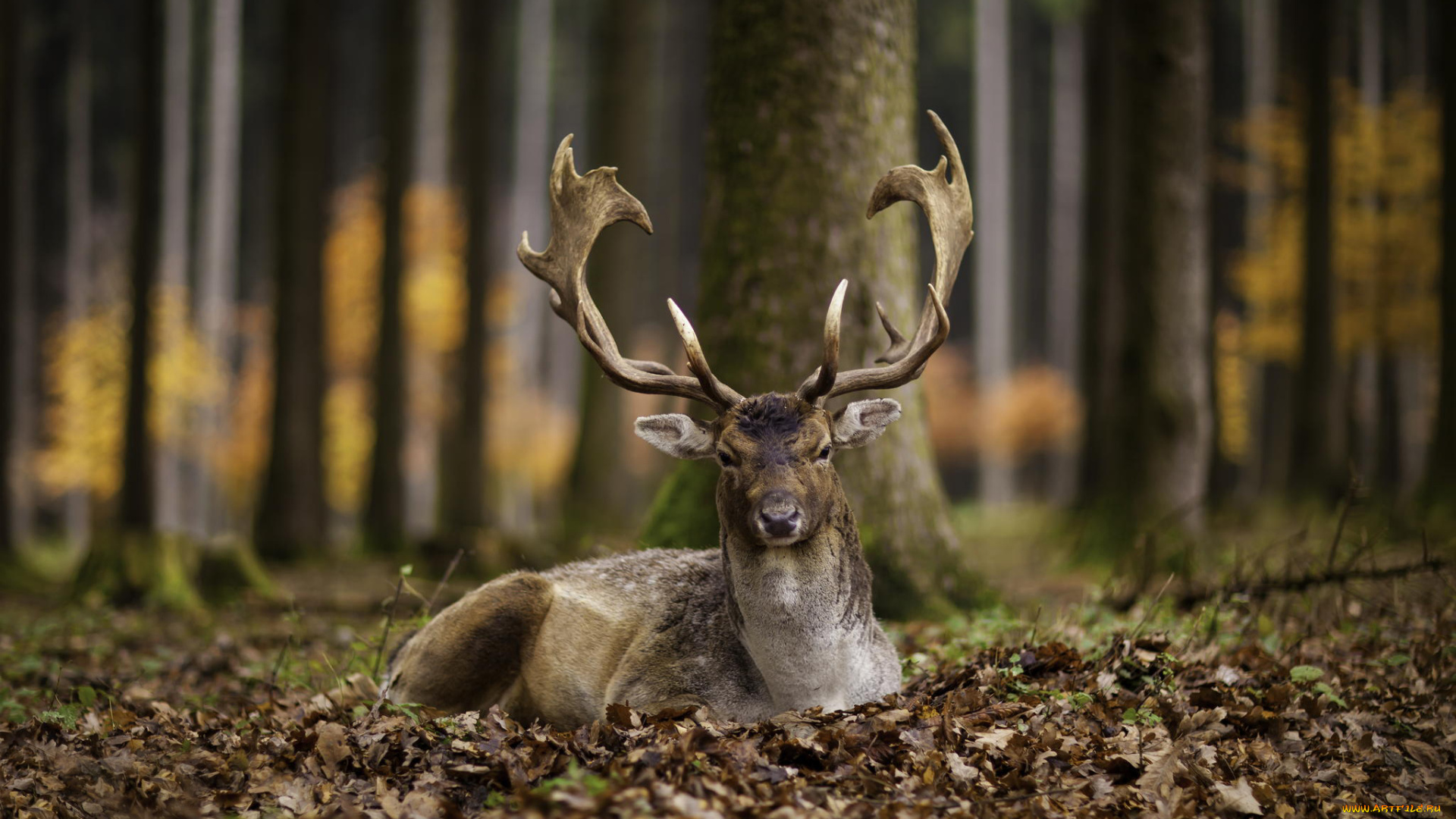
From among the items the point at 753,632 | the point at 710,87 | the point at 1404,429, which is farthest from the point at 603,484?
the point at 1404,429

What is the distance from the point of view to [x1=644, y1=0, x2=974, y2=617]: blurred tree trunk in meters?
8.11

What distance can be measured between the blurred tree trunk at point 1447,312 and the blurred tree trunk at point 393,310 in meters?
13.7

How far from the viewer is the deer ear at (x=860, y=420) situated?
6.09m

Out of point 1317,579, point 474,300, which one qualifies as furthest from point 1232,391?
point 1317,579

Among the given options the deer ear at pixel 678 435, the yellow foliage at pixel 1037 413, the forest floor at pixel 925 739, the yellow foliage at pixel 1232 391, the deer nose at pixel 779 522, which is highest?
the deer ear at pixel 678 435

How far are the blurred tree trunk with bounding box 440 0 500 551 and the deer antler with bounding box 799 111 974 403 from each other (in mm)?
12634

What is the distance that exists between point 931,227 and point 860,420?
1298 millimetres

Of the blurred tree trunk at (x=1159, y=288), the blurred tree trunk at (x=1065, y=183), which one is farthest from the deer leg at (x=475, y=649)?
the blurred tree trunk at (x=1065, y=183)

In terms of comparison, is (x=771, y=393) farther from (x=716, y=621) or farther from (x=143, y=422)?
(x=143, y=422)

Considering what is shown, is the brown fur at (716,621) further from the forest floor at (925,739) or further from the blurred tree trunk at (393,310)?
the blurred tree trunk at (393,310)

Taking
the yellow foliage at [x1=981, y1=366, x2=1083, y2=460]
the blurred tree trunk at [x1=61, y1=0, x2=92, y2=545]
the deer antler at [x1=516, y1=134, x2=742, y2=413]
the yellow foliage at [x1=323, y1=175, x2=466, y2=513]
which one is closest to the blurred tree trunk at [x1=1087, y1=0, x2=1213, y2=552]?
the deer antler at [x1=516, y1=134, x2=742, y2=413]

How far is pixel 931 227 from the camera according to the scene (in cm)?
670

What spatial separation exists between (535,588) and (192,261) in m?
29.0

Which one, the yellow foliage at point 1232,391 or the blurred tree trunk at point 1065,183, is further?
the blurred tree trunk at point 1065,183
